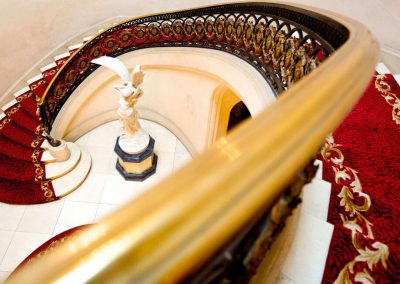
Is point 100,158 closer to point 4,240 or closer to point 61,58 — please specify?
point 4,240

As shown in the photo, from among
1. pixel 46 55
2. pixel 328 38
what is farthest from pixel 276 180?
pixel 46 55

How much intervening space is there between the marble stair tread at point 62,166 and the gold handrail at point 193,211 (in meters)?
4.93

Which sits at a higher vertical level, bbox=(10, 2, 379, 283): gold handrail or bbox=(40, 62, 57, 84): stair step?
bbox=(40, 62, 57, 84): stair step

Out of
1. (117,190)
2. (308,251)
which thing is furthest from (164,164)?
(308,251)

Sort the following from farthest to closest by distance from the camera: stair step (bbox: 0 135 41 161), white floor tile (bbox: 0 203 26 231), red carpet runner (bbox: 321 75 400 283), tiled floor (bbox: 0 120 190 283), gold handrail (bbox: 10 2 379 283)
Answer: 1. stair step (bbox: 0 135 41 161)
2. white floor tile (bbox: 0 203 26 231)
3. tiled floor (bbox: 0 120 190 283)
4. red carpet runner (bbox: 321 75 400 283)
5. gold handrail (bbox: 10 2 379 283)

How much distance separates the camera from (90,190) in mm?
5051

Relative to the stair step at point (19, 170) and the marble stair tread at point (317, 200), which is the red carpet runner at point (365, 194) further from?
the stair step at point (19, 170)

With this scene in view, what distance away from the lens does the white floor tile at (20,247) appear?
13.2ft

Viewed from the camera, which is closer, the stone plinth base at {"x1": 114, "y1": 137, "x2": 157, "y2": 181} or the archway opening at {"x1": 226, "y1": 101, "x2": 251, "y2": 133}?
the stone plinth base at {"x1": 114, "y1": 137, "x2": 157, "y2": 181}

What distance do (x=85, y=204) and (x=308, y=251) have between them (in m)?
4.31

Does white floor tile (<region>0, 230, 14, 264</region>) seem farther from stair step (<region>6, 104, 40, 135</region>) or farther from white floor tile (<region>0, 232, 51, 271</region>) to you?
stair step (<region>6, 104, 40, 135</region>)

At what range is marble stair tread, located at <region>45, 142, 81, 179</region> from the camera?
16.0 ft

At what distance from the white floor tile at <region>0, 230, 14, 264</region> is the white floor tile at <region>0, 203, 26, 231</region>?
0.07m

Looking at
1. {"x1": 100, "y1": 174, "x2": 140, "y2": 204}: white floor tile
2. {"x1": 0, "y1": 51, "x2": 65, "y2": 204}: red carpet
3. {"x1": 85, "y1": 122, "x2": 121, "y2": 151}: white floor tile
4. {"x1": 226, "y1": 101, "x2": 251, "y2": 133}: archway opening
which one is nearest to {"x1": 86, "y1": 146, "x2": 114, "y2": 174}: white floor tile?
{"x1": 85, "y1": 122, "x2": 121, "y2": 151}: white floor tile
